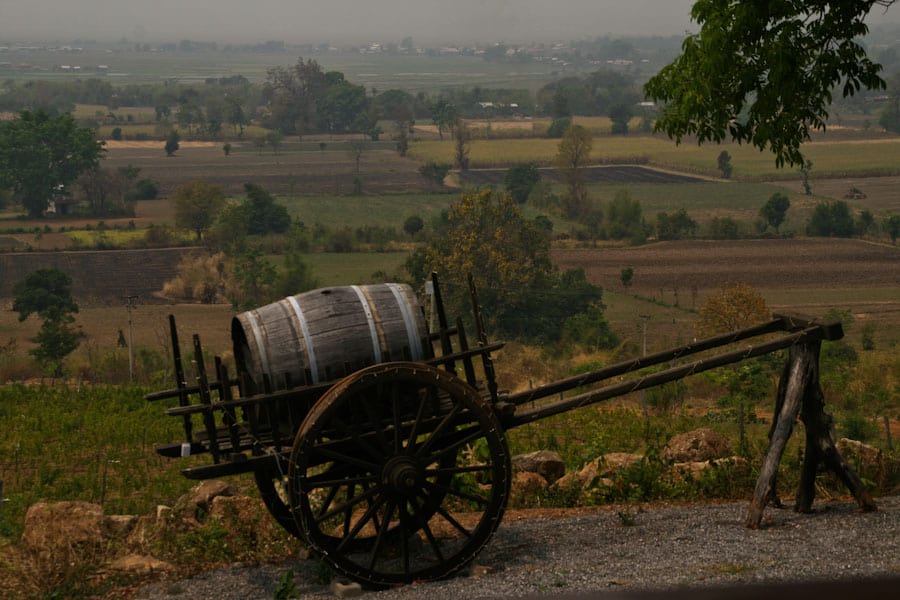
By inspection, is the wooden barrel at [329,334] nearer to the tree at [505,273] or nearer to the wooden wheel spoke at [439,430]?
the wooden wheel spoke at [439,430]

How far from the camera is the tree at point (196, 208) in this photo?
2852 inches

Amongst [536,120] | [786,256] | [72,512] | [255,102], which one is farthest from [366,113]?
[72,512]

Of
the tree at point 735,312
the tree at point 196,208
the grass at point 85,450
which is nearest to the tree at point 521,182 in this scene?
the tree at point 196,208

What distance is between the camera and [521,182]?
8538 centimetres

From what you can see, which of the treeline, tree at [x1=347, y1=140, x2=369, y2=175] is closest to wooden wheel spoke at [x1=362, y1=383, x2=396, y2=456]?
tree at [x1=347, y1=140, x2=369, y2=175]

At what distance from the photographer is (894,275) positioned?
2242 inches

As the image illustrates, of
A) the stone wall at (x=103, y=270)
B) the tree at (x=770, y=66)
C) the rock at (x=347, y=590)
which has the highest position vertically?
the tree at (x=770, y=66)

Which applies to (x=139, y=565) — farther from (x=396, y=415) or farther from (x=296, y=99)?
(x=296, y=99)

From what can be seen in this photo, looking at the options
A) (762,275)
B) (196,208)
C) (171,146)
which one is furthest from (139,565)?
(171,146)

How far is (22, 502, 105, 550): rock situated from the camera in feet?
32.0

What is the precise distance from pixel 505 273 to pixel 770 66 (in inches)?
1356

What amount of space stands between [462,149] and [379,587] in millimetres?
101430

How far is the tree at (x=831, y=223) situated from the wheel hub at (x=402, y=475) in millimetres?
62925

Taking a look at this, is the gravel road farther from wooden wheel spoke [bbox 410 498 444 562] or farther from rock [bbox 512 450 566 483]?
rock [bbox 512 450 566 483]
